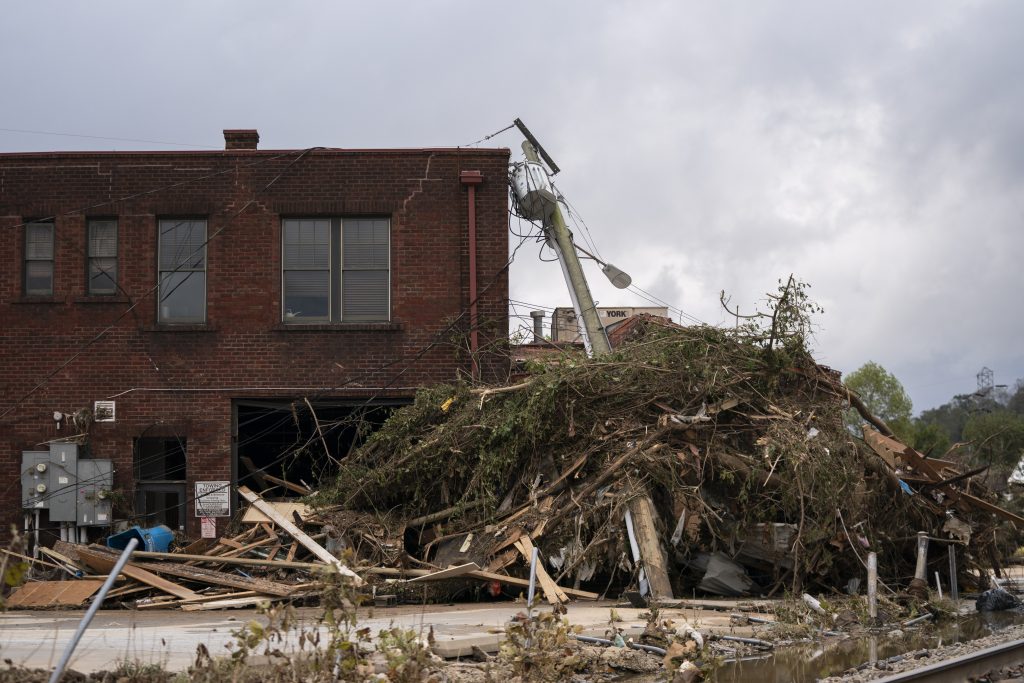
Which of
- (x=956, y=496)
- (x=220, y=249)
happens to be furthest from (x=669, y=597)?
(x=220, y=249)

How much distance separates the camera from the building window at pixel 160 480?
17.2 metres

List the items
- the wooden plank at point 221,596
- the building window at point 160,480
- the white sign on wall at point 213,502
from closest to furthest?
the wooden plank at point 221,596
the white sign on wall at point 213,502
the building window at point 160,480

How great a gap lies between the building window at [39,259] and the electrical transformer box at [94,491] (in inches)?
125

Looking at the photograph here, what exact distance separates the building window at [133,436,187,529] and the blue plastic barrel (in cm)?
184

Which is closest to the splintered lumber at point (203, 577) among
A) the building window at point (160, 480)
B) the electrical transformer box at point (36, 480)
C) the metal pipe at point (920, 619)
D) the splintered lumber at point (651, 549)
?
the electrical transformer box at point (36, 480)

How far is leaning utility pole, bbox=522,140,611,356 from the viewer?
753 inches

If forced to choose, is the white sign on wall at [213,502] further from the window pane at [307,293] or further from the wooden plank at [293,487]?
the window pane at [307,293]

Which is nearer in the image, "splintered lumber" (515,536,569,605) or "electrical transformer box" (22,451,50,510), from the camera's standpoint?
"splintered lumber" (515,536,569,605)

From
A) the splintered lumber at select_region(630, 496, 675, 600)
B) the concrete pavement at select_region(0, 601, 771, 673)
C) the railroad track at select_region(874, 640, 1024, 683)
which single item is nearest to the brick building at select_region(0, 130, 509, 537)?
the splintered lumber at select_region(630, 496, 675, 600)

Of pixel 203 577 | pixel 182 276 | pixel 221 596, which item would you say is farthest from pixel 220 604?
pixel 182 276

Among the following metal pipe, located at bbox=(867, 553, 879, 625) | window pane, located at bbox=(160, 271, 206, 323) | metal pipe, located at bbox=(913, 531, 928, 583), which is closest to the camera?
metal pipe, located at bbox=(867, 553, 879, 625)

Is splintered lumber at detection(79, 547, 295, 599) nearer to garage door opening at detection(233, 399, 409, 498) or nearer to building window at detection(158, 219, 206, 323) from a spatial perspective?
garage door opening at detection(233, 399, 409, 498)

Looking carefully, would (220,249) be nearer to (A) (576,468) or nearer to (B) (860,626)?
(A) (576,468)

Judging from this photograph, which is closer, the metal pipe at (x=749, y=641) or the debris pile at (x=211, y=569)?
the metal pipe at (x=749, y=641)
